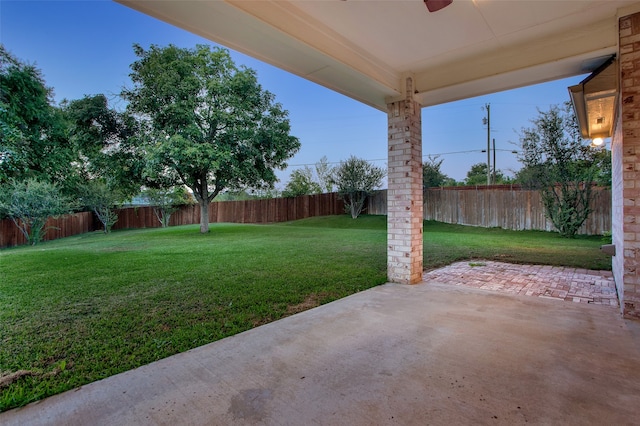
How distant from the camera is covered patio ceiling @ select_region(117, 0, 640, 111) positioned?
2375mm

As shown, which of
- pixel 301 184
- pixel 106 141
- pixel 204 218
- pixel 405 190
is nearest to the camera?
pixel 405 190

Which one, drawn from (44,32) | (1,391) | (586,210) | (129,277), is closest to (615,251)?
(1,391)

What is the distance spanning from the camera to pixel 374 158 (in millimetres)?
15727

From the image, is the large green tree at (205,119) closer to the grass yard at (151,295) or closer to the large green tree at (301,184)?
the grass yard at (151,295)

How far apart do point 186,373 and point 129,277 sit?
10.8 feet

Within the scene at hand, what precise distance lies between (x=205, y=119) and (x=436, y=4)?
10.1 meters

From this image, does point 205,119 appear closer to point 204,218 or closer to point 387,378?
point 204,218

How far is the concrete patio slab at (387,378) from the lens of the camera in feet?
4.81

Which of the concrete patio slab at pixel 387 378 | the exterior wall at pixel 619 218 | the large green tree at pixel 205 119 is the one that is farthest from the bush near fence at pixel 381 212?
the concrete patio slab at pixel 387 378

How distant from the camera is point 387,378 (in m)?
1.78

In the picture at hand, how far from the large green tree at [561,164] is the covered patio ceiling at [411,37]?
270 inches

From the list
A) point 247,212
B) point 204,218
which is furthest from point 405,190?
point 247,212

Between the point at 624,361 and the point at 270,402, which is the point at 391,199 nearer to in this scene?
the point at 624,361

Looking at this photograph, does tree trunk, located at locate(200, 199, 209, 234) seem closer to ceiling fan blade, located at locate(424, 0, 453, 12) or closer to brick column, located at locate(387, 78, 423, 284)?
brick column, located at locate(387, 78, 423, 284)
